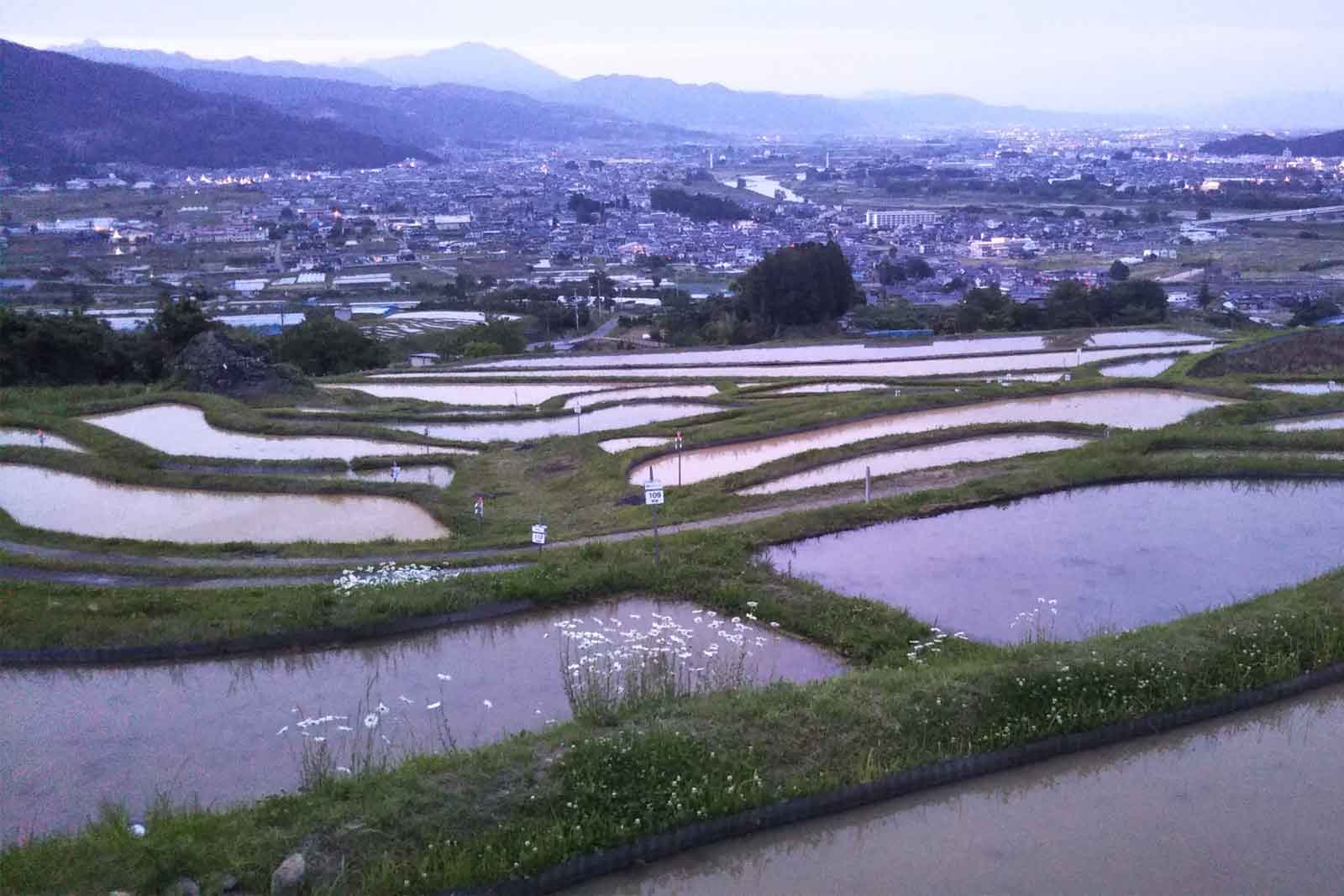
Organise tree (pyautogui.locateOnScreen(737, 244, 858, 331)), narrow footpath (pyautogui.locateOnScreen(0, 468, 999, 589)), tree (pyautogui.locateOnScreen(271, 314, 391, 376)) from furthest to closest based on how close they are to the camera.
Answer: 1. tree (pyautogui.locateOnScreen(737, 244, 858, 331))
2. tree (pyautogui.locateOnScreen(271, 314, 391, 376))
3. narrow footpath (pyautogui.locateOnScreen(0, 468, 999, 589))

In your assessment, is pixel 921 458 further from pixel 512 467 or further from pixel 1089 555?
pixel 512 467

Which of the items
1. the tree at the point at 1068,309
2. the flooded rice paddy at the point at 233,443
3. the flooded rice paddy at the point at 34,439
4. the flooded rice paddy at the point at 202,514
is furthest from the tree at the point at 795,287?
the flooded rice paddy at the point at 202,514

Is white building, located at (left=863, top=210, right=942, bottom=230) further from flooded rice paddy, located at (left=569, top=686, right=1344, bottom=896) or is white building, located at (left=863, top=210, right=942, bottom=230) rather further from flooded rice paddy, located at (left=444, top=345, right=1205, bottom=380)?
flooded rice paddy, located at (left=569, top=686, right=1344, bottom=896)

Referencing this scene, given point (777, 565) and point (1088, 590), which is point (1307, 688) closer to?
point (1088, 590)

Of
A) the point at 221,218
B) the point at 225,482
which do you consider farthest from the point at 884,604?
the point at 221,218

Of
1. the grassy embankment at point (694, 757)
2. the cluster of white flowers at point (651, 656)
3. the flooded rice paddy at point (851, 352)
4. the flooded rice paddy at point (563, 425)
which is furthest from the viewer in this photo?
the flooded rice paddy at point (851, 352)

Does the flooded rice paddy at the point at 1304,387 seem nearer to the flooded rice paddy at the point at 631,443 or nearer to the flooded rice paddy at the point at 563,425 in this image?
the flooded rice paddy at the point at 563,425

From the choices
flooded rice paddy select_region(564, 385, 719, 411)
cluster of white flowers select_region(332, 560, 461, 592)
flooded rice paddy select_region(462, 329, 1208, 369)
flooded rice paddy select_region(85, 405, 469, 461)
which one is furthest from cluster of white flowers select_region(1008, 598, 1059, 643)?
flooded rice paddy select_region(462, 329, 1208, 369)
